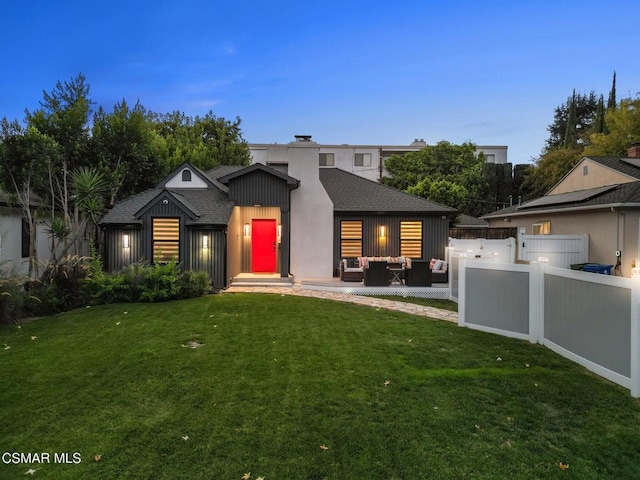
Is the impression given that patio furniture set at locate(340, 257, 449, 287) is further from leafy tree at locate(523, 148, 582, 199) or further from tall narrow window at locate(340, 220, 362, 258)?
leafy tree at locate(523, 148, 582, 199)

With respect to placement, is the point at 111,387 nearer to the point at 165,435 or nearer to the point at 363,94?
the point at 165,435

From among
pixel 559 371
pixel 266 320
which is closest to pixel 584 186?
pixel 559 371

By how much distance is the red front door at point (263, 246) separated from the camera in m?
16.5

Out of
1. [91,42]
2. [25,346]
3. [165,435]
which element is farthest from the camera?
[91,42]

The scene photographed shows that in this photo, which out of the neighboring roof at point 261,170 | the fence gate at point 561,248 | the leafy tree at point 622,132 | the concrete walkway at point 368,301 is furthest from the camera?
the leafy tree at point 622,132

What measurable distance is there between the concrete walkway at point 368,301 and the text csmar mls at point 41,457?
25.9 feet

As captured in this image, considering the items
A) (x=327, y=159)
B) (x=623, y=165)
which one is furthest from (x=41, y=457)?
(x=327, y=159)

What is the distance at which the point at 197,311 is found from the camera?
386 inches

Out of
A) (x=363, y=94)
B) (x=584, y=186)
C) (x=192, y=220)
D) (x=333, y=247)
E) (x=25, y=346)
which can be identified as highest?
(x=363, y=94)

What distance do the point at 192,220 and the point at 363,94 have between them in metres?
21.6

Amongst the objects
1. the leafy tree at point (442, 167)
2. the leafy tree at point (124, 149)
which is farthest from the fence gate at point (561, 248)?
the leafy tree at point (124, 149)

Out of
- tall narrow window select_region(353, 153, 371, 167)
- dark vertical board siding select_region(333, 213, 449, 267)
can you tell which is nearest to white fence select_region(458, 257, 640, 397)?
dark vertical board siding select_region(333, 213, 449, 267)

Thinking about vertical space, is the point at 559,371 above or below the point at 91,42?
below

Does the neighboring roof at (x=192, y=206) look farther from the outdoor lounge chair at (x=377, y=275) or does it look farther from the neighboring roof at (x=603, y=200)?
the neighboring roof at (x=603, y=200)
